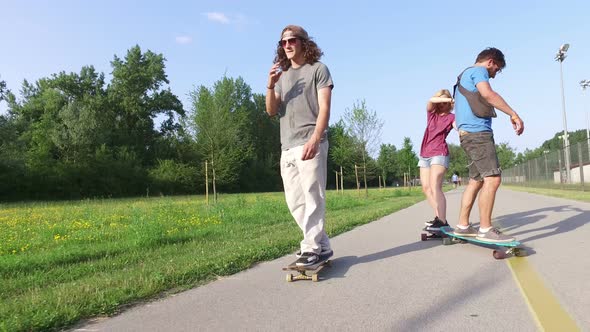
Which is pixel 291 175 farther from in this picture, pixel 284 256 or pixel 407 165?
pixel 407 165

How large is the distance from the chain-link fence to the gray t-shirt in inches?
744

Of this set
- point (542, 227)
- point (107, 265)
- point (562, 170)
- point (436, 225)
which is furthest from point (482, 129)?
point (562, 170)

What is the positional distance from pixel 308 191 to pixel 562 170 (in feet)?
81.7

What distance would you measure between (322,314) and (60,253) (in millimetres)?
5063

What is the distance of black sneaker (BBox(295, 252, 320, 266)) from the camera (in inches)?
157

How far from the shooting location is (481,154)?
508cm

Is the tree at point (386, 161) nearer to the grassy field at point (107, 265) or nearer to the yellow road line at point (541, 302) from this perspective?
the grassy field at point (107, 265)

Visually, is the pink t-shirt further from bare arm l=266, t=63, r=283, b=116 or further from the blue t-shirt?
bare arm l=266, t=63, r=283, b=116

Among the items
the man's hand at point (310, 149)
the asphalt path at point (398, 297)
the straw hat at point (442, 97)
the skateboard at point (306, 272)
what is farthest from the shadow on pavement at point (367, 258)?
the straw hat at point (442, 97)

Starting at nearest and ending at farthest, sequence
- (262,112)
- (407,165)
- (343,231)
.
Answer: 1. (343,231)
2. (407,165)
3. (262,112)

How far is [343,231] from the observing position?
7.77 m

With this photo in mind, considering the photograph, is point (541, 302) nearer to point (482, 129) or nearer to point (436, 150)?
point (482, 129)

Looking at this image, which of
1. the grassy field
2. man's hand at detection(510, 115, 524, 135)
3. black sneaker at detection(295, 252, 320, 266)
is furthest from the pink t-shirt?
black sneaker at detection(295, 252, 320, 266)

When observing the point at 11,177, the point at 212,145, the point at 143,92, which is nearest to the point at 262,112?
the point at 143,92
